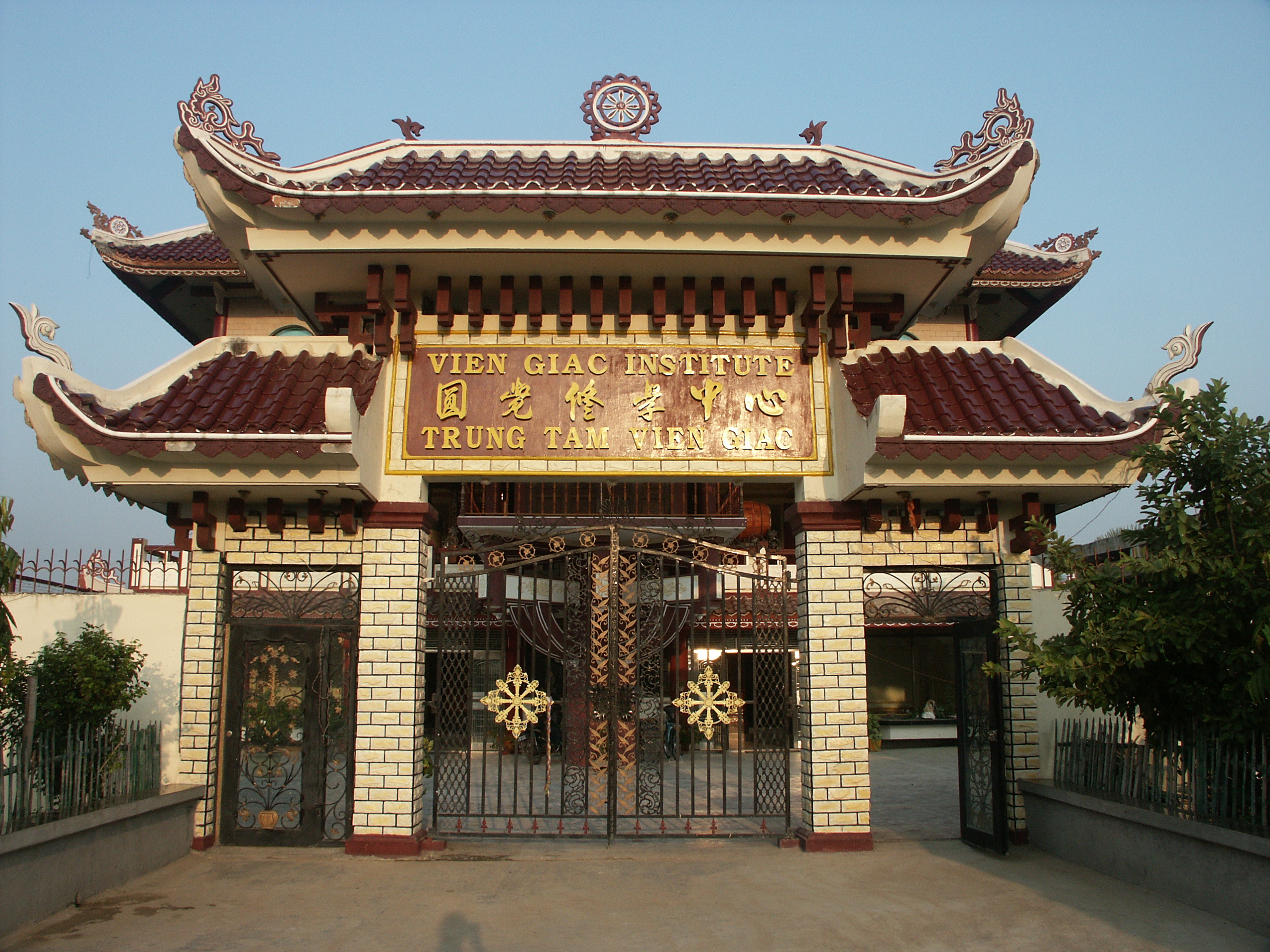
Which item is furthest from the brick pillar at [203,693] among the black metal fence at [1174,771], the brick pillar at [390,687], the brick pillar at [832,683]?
the black metal fence at [1174,771]

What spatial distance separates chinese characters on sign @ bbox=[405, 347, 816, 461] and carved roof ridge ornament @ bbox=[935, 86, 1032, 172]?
2336mm

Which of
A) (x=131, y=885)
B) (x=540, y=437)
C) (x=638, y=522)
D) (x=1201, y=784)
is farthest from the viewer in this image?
(x=638, y=522)

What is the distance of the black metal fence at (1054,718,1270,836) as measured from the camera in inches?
238

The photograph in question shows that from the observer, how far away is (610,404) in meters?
8.46

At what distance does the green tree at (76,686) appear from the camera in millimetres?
7191

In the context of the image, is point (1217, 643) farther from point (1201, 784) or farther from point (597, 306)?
point (597, 306)

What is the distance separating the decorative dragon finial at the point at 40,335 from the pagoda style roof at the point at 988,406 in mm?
6848

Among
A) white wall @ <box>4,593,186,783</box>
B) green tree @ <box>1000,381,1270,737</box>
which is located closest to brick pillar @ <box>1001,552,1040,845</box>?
green tree @ <box>1000,381,1270,737</box>

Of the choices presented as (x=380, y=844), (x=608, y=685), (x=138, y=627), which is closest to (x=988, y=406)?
(x=608, y=685)

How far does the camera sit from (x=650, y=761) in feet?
33.1

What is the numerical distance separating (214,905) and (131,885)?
3.32ft

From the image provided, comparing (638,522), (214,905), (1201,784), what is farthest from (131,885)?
(1201,784)

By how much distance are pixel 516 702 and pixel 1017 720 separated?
4769mm

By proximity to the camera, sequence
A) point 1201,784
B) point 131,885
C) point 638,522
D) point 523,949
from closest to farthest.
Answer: point 523,949, point 1201,784, point 131,885, point 638,522
